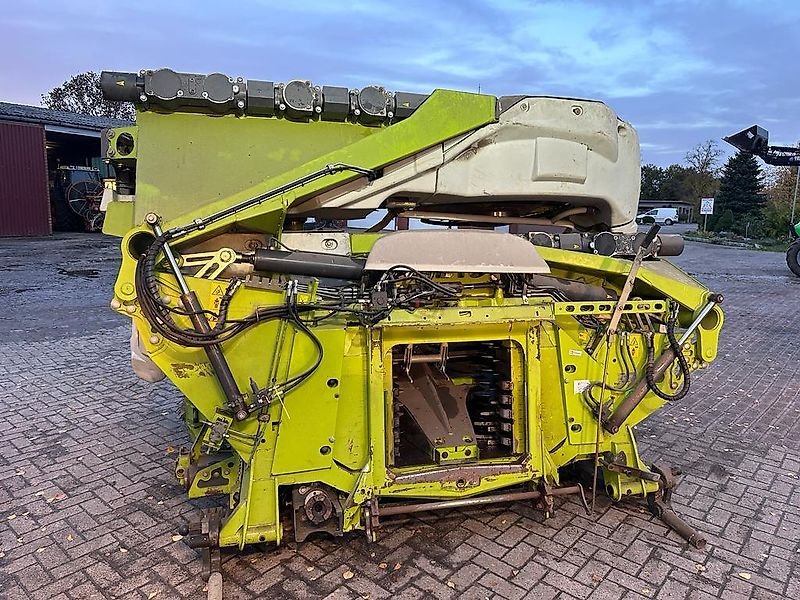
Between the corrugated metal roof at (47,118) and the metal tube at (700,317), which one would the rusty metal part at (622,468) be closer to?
the metal tube at (700,317)

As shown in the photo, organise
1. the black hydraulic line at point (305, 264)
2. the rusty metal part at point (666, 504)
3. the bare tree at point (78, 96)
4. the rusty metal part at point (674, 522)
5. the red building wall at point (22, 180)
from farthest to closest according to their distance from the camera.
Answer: the bare tree at point (78, 96) → the red building wall at point (22, 180) → the rusty metal part at point (666, 504) → the rusty metal part at point (674, 522) → the black hydraulic line at point (305, 264)

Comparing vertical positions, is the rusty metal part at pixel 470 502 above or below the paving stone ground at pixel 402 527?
above

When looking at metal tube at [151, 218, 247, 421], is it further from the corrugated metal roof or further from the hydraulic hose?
the corrugated metal roof

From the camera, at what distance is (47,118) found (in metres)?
21.2

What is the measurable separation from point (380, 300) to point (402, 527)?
1.25 m

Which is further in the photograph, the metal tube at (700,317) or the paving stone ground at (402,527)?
the metal tube at (700,317)

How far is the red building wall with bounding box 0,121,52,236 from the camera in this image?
1989 centimetres

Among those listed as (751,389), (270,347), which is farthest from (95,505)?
(751,389)

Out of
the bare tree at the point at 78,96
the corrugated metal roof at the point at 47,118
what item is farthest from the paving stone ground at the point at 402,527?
the bare tree at the point at 78,96

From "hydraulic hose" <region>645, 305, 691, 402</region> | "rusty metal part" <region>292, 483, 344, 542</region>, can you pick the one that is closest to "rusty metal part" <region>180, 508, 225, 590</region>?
"rusty metal part" <region>292, 483, 344, 542</region>

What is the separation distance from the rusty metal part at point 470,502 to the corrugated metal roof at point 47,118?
63.7 feet

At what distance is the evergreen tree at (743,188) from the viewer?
32594mm

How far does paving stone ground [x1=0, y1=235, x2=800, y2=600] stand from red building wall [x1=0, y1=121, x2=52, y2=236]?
17317 millimetres

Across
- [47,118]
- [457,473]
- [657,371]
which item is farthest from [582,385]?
[47,118]
